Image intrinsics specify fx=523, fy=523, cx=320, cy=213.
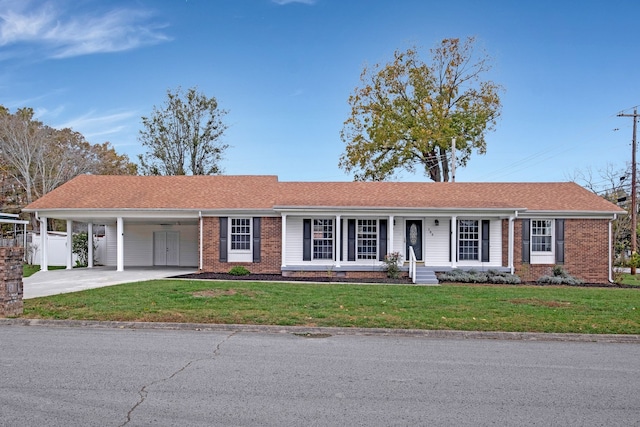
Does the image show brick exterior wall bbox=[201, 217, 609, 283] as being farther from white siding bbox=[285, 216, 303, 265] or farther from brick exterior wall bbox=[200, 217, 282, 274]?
white siding bbox=[285, 216, 303, 265]

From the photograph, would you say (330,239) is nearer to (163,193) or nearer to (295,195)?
(295,195)

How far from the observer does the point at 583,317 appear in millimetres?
10836

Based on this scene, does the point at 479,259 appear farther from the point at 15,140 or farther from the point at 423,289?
the point at 15,140

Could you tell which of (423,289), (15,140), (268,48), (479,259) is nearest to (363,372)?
(423,289)

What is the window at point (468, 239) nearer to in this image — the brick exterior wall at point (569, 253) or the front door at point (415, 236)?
the brick exterior wall at point (569, 253)

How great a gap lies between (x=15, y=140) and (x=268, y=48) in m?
24.2

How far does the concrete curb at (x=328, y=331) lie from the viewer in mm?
9234

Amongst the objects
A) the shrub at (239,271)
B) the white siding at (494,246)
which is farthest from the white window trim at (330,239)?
the white siding at (494,246)

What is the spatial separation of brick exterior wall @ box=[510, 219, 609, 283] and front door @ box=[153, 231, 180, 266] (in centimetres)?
1541

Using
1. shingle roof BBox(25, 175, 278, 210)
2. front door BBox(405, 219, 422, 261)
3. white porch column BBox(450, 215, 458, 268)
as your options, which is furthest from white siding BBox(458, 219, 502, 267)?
shingle roof BBox(25, 175, 278, 210)

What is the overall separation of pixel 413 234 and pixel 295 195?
17.5ft

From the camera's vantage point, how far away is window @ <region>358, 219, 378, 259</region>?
21.4 m

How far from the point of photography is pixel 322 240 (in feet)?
70.9

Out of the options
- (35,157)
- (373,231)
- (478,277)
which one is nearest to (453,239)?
(478,277)
